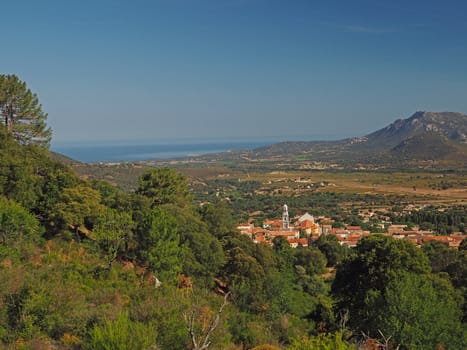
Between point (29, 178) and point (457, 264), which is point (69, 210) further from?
point (457, 264)

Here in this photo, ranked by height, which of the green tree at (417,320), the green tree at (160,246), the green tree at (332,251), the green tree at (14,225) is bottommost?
the green tree at (332,251)

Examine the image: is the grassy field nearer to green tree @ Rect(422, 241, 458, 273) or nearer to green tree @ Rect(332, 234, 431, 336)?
green tree @ Rect(422, 241, 458, 273)

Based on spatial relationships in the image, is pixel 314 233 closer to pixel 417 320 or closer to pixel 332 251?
pixel 332 251

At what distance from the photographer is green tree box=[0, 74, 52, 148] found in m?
28.7

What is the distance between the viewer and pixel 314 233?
60.1 metres

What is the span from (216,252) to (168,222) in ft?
14.0

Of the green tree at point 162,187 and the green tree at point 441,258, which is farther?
the green tree at point 162,187

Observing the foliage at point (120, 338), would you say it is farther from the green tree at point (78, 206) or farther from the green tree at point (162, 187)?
the green tree at point (162, 187)

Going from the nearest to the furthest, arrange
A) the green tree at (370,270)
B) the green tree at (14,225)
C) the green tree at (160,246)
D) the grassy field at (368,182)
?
1. the green tree at (14,225)
2. the green tree at (370,270)
3. the green tree at (160,246)
4. the grassy field at (368,182)

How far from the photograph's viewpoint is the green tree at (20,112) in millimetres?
28719

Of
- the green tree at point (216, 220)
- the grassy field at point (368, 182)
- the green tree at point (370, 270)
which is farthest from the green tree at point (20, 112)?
the grassy field at point (368, 182)

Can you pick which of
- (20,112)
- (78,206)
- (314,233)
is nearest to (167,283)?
(78,206)

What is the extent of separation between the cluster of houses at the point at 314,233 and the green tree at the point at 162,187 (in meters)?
20.1

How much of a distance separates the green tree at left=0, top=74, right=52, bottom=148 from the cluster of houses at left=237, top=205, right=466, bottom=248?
24899 millimetres
